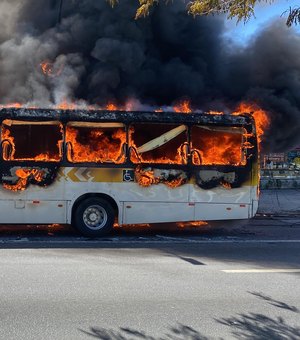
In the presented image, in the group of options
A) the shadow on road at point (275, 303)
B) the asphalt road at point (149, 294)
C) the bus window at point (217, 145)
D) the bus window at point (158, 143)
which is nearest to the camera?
the asphalt road at point (149, 294)

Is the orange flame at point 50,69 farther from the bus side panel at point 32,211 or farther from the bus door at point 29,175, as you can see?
the bus side panel at point 32,211

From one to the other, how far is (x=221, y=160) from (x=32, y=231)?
13.3 feet

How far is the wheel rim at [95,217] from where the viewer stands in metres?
8.98

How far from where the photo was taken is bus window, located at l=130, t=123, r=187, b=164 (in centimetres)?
908

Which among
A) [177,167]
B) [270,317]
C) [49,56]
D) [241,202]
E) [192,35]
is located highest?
[192,35]

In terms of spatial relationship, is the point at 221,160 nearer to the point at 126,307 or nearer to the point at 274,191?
the point at 126,307

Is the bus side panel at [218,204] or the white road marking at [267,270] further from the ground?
the bus side panel at [218,204]

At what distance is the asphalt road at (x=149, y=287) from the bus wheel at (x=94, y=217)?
0.76 feet

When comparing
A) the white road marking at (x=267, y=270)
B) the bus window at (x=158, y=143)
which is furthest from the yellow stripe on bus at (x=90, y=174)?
the white road marking at (x=267, y=270)

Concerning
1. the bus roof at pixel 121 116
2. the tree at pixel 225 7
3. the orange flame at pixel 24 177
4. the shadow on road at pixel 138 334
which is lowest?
the shadow on road at pixel 138 334

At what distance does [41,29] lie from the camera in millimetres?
18625

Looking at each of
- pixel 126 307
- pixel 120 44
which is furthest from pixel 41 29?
pixel 126 307

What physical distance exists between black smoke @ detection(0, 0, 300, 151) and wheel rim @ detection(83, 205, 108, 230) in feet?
22.6

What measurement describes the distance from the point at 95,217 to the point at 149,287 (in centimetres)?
383
